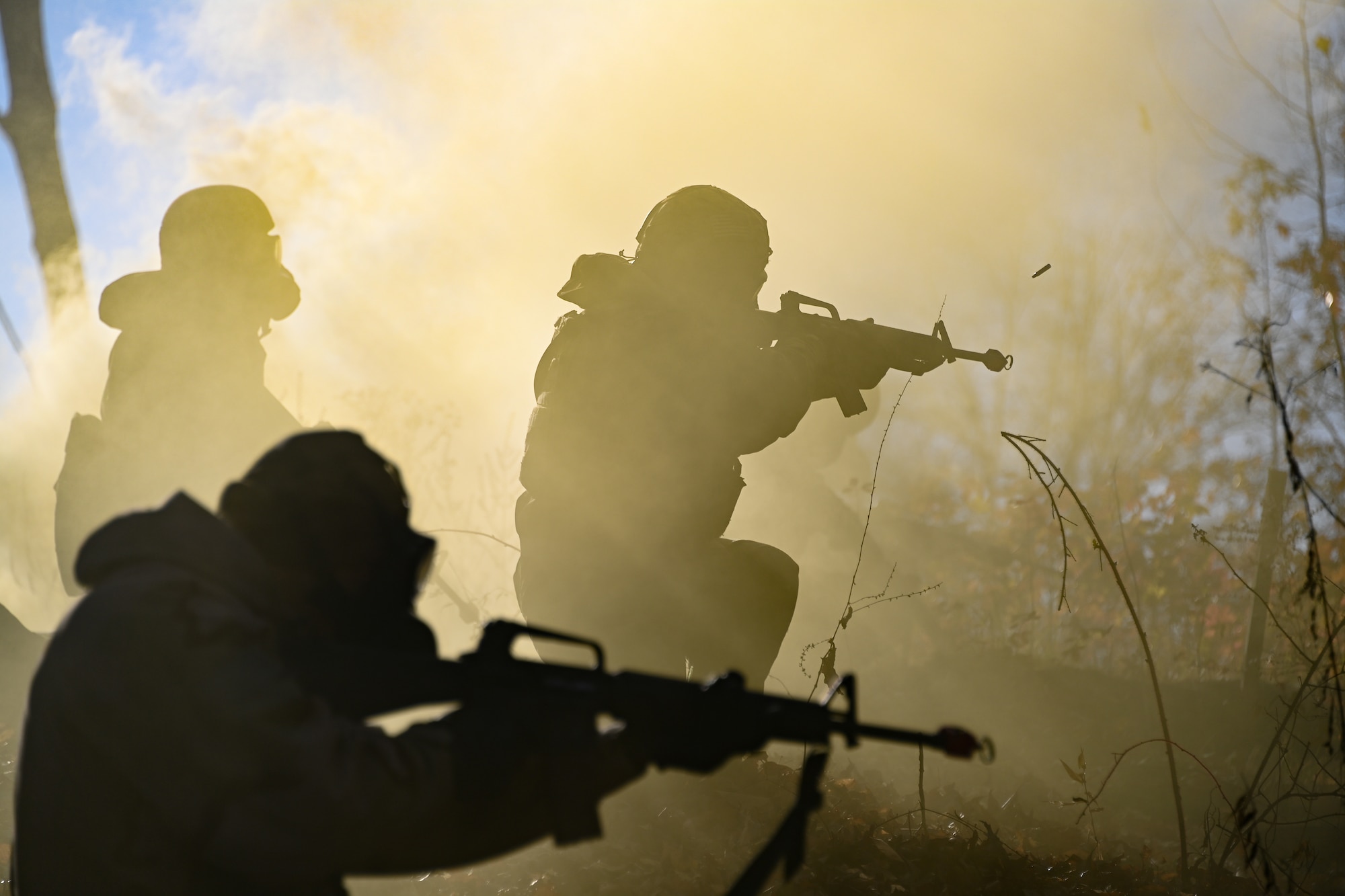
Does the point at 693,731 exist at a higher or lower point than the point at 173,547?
lower

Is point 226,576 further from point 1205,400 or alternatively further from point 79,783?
point 1205,400

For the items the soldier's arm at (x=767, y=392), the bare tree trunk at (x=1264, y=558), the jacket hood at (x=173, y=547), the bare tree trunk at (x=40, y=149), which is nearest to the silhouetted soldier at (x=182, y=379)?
the soldier's arm at (x=767, y=392)

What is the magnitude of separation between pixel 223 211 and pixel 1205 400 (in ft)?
55.5

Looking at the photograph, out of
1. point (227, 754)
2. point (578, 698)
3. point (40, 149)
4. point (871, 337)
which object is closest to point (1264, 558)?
point (871, 337)

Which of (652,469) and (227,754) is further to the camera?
(652,469)

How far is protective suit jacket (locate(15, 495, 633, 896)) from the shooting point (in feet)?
5.09

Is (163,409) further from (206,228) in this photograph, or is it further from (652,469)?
(652,469)

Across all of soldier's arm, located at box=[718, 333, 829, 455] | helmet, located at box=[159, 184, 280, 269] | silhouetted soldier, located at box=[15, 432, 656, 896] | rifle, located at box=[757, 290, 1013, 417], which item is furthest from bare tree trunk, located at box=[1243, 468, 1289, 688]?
helmet, located at box=[159, 184, 280, 269]

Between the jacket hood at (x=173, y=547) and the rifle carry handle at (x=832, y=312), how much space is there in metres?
3.16

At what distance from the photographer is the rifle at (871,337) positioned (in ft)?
14.4

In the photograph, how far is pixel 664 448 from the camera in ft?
13.8

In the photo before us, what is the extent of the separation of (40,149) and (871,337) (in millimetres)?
6762

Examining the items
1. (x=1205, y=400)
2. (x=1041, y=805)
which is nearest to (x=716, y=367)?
(x=1041, y=805)

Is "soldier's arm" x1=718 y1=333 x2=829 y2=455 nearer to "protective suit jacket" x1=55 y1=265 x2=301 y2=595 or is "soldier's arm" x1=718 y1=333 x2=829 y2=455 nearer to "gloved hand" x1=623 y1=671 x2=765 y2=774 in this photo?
"gloved hand" x1=623 y1=671 x2=765 y2=774
